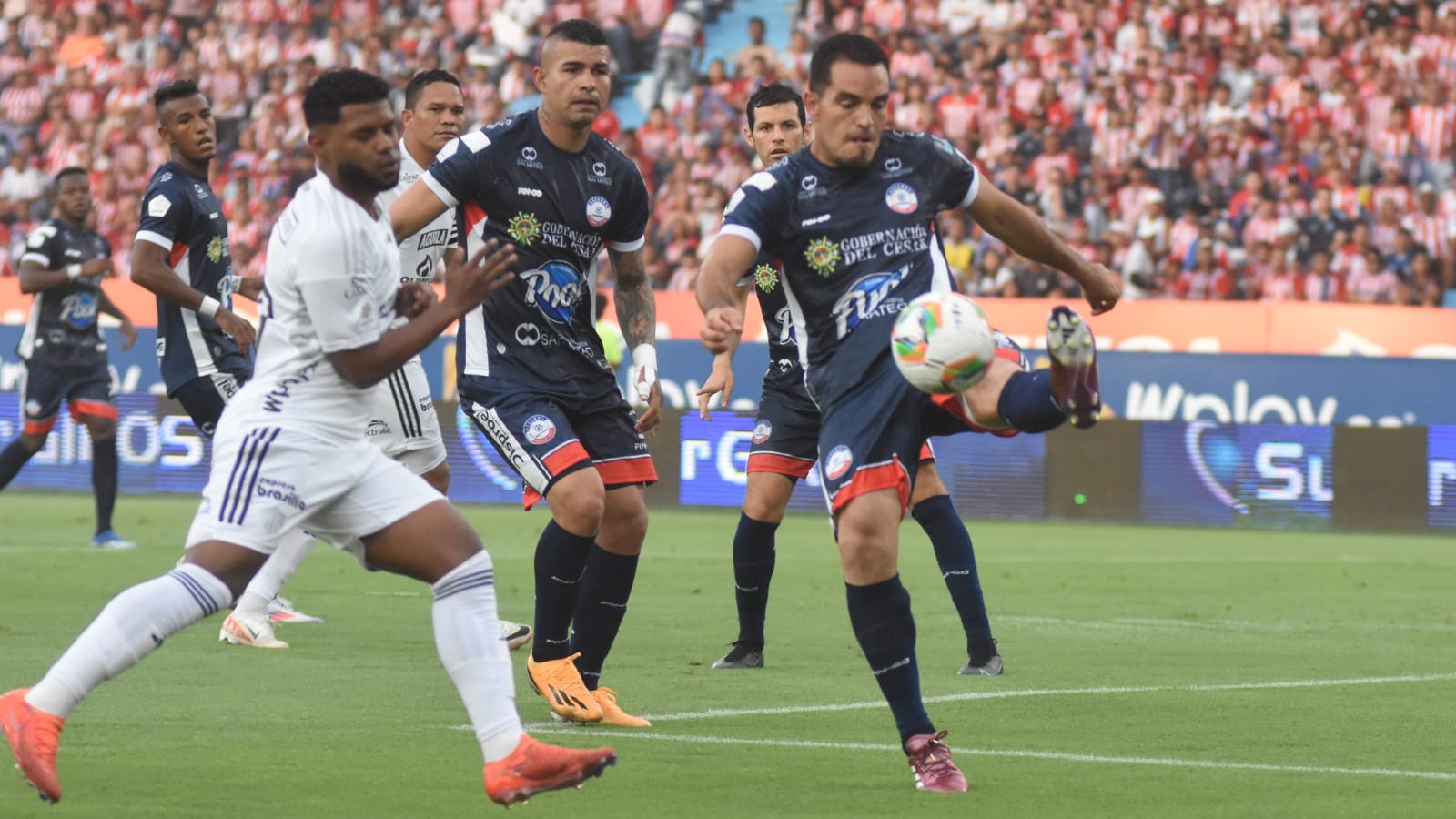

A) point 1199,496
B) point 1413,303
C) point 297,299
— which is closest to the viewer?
point 297,299

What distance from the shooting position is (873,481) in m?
6.34

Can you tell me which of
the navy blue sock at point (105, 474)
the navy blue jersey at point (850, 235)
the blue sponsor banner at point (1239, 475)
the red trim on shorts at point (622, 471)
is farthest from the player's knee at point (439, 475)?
the blue sponsor banner at point (1239, 475)

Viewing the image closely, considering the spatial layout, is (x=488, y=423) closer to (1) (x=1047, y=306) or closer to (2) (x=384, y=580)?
(2) (x=384, y=580)

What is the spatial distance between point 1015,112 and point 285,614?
15.4 m

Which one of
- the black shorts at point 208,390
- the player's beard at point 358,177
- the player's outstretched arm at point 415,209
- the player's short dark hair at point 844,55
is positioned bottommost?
the black shorts at point 208,390

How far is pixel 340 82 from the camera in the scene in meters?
5.72

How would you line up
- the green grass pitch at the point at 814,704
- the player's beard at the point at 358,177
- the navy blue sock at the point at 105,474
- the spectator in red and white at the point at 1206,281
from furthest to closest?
the spectator in red and white at the point at 1206,281 < the navy blue sock at the point at 105,474 < the green grass pitch at the point at 814,704 < the player's beard at the point at 358,177

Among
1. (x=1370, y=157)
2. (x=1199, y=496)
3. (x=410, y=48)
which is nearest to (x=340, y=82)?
(x=1199, y=496)

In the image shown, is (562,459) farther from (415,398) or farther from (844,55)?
(415,398)

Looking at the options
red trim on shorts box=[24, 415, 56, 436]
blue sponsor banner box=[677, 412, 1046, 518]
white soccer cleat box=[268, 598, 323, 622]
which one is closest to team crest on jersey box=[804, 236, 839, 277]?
Result: white soccer cleat box=[268, 598, 323, 622]

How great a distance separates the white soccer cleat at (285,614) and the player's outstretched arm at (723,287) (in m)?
4.78

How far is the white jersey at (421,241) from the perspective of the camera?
984 centimetres

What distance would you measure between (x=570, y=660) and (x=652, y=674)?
132 cm

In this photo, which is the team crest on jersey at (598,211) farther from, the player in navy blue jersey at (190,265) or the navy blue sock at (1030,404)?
the player in navy blue jersey at (190,265)
